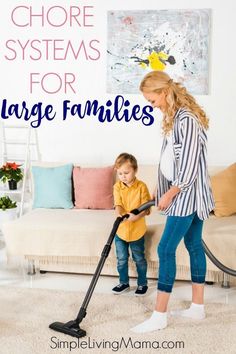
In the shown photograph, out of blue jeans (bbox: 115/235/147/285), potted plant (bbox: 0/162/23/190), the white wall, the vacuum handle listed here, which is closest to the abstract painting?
the white wall

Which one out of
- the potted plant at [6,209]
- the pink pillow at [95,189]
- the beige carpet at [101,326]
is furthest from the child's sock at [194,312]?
the potted plant at [6,209]

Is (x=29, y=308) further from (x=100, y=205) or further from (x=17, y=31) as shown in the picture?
(x=17, y=31)

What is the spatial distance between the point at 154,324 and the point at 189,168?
823 mm

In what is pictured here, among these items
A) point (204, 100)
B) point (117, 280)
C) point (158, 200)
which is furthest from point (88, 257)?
point (204, 100)

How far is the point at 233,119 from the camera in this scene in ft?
15.1

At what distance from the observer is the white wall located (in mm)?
4559

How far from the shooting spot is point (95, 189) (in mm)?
4270

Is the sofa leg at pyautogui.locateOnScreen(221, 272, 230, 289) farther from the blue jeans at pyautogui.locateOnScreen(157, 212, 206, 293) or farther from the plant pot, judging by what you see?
the plant pot

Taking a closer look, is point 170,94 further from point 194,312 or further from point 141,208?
point 194,312

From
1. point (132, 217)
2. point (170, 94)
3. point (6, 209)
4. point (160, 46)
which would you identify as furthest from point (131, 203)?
point (160, 46)

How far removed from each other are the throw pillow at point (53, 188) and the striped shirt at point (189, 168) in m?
1.55

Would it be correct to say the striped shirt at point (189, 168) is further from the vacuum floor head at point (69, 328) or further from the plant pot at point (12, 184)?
the plant pot at point (12, 184)

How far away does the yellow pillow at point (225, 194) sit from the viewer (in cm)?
398

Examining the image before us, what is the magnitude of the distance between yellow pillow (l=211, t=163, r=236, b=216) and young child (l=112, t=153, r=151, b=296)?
683mm
